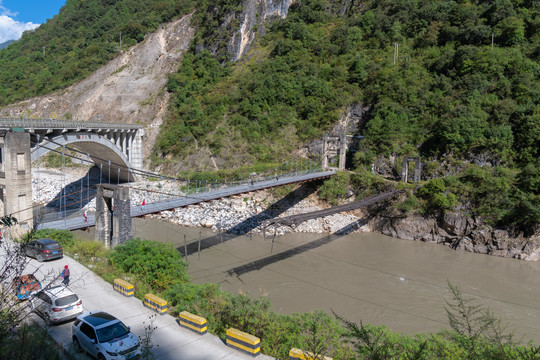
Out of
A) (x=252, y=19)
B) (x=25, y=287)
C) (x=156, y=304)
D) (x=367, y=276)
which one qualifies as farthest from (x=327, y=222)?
(x=252, y=19)

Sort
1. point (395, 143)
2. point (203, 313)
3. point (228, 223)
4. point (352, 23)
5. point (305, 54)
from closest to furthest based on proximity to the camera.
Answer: point (203, 313), point (228, 223), point (395, 143), point (305, 54), point (352, 23)

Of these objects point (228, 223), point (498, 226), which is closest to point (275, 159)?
point (228, 223)

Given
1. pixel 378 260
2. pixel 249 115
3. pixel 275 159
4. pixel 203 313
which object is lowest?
pixel 378 260

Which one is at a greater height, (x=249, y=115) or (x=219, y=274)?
(x=249, y=115)

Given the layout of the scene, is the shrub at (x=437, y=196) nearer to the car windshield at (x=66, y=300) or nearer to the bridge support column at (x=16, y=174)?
the car windshield at (x=66, y=300)

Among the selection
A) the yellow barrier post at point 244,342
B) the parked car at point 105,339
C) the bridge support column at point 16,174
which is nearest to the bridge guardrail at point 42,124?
the bridge support column at point 16,174

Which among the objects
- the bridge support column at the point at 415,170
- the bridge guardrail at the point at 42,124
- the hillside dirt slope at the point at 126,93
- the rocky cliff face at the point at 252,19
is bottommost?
the bridge support column at the point at 415,170

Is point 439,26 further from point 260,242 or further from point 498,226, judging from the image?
point 260,242
